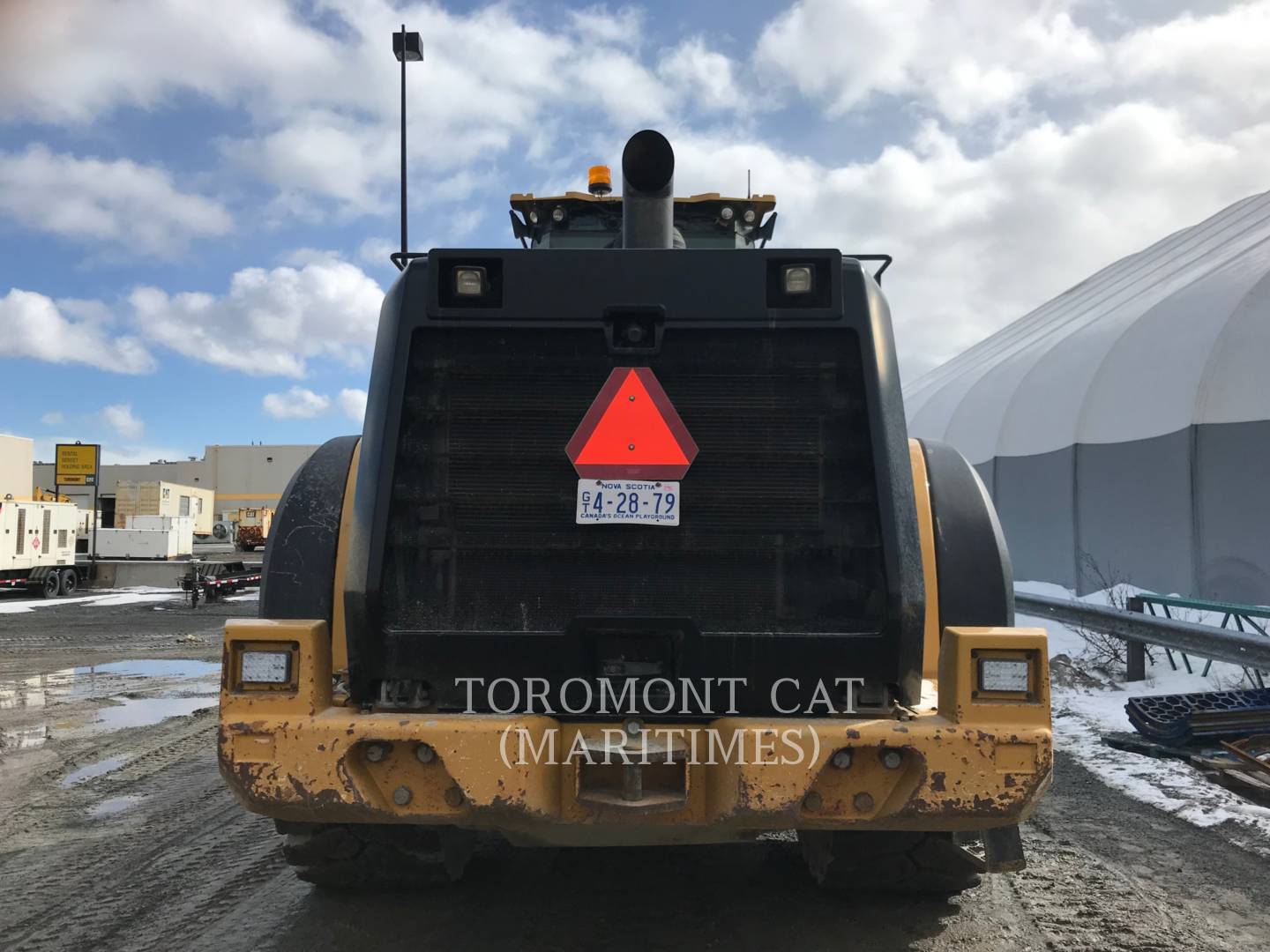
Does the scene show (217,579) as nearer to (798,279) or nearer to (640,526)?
(640,526)

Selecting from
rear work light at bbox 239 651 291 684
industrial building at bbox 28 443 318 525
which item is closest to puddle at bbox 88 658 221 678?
rear work light at bbox 239 651 291 684

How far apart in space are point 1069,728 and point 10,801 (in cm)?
662

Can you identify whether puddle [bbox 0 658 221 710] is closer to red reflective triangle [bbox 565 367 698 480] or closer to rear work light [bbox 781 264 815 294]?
red reflective triangle [bbox 565 367 698 480]

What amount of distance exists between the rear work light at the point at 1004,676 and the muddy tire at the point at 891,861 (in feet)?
2.56

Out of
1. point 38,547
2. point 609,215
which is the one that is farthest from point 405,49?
point 38,547

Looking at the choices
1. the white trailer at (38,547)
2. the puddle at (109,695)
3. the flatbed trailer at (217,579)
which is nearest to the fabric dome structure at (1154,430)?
the puddle at (109,695)

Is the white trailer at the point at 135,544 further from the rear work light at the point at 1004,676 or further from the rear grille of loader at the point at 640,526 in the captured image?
the rear work light at the point at 1004,676

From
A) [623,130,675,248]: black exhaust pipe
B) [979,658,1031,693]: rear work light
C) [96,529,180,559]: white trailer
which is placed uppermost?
[623,130,675,248]: black exhaust pipe

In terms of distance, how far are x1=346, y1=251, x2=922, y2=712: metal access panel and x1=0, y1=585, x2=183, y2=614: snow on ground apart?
18.3 metres

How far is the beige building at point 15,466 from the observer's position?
121ft

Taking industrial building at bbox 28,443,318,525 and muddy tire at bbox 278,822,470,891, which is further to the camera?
industrial building at bbox 28,443,318,525

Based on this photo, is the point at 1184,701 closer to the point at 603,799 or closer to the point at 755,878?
the point at 755,878

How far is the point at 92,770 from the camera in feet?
18.1

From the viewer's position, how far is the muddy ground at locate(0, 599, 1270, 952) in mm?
3084
